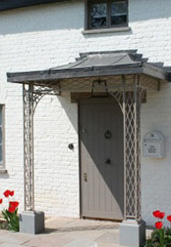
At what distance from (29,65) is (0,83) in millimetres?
817

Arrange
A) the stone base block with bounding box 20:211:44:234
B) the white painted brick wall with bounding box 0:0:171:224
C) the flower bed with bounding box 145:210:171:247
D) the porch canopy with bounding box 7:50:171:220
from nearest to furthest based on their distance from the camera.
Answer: the flower bed with bounding box 145:210:171:247 < the porch canopy with bounding box 7:50:171:220 < the stone base block with bounding box 20:211:44:234 < the white painted brick wall with bounding box 0:0:171:224

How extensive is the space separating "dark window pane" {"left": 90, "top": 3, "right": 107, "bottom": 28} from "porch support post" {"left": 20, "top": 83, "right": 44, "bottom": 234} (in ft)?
6.31

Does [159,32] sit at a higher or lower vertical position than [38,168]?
higher

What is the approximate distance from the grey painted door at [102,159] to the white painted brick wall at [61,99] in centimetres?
21

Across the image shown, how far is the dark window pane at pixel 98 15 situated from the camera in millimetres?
8508

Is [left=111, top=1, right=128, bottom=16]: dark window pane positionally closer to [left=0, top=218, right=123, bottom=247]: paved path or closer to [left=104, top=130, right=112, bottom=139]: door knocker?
[left=104, top=130, right=112, bottom=139]: door knocker

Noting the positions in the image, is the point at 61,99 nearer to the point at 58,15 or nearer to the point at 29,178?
the point at 58,15

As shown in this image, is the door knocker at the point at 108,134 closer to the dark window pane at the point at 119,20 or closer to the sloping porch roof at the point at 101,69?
the sloping porch roof at the point at 101,69

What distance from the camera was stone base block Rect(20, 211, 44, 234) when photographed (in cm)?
749

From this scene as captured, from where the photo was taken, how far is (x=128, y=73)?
21.5 feet

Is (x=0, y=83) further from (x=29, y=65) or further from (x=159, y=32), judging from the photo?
(x=159, y=32)

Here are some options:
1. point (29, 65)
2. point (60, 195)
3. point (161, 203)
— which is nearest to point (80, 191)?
point (60, 195)

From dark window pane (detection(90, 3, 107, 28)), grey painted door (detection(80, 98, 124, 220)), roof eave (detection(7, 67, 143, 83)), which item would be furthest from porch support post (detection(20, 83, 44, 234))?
dark window pane (detection(90, 3, 107, 28))

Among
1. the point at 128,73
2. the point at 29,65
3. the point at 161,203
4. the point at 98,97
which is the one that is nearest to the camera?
the point at 128,73
